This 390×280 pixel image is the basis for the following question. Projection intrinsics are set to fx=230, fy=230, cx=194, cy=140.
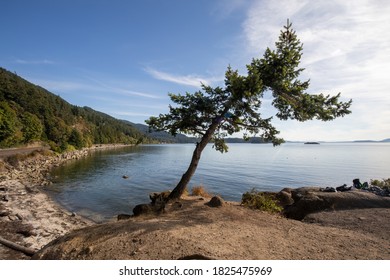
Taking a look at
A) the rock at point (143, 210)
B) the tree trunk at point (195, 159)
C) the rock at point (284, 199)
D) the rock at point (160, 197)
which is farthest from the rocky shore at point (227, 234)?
the rock at point (284, 199)

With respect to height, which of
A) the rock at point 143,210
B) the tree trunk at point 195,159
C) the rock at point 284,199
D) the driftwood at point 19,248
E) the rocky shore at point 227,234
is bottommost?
the driftwood at point 19,248

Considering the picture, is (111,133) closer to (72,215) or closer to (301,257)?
(72,215)

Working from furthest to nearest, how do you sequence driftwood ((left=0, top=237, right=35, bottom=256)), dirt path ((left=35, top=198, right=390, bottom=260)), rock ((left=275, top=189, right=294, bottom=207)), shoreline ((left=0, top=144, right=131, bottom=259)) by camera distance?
1. rock ((left=275, top=189, right=294, bottom=207))
2. shoreline ((left=0, top=144, right=131, bottom=259))
3. driftwood ((left=0, top=237, right=35, bottom=256))
4. dirt path ((left=35, top=198, right=390, bottom=260))

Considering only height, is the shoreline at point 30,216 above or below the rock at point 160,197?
below

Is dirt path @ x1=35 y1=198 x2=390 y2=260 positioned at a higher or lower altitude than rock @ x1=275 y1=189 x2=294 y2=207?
higher

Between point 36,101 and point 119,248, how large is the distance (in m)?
125

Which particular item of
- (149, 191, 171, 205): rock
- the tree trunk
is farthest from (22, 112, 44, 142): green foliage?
the tree trunk

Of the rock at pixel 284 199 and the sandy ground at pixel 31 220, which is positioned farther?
the rock at pixel 284 199

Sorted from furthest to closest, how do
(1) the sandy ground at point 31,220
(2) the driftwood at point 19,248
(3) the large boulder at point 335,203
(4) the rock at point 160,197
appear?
(4) the rock at point 160,197 < (3) the large boulder at point 335,203 < (1) the sandy ground at point 31,220 < (2) the driftwood at point 19,248

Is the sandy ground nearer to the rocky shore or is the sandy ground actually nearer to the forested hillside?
the rocky shore

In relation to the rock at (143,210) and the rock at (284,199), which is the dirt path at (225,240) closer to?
the rock at (143,210)

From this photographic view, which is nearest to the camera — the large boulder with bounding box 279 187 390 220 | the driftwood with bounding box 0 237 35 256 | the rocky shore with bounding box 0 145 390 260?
the rocky shore with bounding box 0 145 390 260

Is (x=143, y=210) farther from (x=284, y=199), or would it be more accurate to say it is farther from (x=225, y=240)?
(x=284, y=199)

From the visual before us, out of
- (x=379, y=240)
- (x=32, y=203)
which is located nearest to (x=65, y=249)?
(x=379, y=240)
